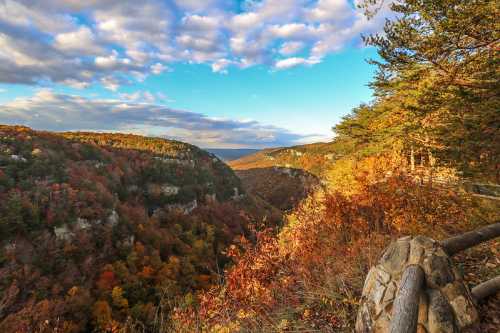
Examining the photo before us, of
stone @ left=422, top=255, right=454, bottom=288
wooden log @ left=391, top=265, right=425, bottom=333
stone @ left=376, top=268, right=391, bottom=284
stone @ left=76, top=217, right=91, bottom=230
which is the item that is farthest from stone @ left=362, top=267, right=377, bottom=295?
Result: stone @ left=76, top=217, right=91, bottom=230

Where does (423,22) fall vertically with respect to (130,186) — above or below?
above

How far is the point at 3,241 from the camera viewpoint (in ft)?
124

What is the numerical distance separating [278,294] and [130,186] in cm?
8180

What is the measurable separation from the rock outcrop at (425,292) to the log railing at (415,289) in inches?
10.1

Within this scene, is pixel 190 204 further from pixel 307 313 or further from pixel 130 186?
pixel 307 313

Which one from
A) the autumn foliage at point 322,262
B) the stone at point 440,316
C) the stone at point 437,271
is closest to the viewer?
the stone at point 440,316

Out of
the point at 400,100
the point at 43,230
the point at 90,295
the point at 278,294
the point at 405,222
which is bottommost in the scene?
the point at 90,295

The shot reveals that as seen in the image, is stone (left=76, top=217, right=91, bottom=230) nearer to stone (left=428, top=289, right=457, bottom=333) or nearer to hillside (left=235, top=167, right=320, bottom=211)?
stone (left=428, top=289, right=457, bottom=333)

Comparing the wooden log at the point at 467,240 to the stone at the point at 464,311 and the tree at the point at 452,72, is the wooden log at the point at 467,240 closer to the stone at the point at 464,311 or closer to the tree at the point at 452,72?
the stone at the point at 464,311

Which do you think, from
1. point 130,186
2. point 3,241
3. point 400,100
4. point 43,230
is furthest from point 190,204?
point 400,100

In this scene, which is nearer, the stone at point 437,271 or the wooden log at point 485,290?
the stone at point 437,271

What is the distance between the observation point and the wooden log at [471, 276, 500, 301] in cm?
367

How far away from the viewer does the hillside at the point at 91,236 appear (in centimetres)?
3600

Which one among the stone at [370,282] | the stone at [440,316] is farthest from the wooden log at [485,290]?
the stone at [370,282]
